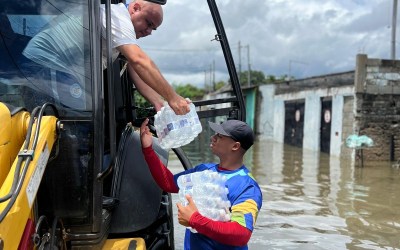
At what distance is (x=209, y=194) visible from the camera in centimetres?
245

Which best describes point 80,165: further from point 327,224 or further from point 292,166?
point 292,166

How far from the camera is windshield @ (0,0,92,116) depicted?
7.50 ft

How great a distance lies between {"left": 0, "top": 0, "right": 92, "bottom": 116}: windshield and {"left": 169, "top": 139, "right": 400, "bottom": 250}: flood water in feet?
12.4

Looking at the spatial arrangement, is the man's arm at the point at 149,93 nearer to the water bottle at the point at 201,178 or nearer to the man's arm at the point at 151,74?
the man's arm at the point at 151,74

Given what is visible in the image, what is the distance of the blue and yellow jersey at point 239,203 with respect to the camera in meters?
2.36

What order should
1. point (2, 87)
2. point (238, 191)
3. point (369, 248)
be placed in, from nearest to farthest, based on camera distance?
point (2, 87) → point (238, 191) → point (369, 248)

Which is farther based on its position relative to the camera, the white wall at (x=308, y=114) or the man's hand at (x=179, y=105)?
the white wall at (x=308, y=114)

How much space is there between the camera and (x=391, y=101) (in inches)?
624

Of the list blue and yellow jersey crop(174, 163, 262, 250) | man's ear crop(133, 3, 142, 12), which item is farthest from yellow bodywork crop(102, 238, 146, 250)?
man's ear crop(133, 3, 142, 12)

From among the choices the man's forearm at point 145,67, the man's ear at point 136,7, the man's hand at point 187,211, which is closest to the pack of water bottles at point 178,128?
the man's forearm at point 145,67

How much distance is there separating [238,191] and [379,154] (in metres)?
14.3

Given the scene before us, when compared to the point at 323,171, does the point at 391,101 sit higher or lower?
higher

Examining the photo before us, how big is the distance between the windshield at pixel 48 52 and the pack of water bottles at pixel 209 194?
695 mm

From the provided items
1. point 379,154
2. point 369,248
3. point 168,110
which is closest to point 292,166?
point 379,154
